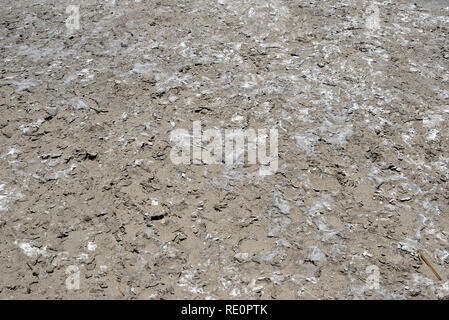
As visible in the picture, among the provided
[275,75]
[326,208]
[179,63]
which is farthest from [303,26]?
[326,208]

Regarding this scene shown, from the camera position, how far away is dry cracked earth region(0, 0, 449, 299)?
2.88m

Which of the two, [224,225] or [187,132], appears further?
[187,132]

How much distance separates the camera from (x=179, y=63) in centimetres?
457

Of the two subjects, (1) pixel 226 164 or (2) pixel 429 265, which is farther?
(1) pixel 226 164

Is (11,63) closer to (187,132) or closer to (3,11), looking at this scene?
(3,11)

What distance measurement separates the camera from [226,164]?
11.7ft

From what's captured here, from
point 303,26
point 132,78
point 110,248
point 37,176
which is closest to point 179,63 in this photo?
point 132,78

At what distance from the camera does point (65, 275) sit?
113 inches

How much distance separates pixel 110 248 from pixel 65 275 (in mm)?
347

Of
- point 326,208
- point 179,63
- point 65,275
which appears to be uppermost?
point 179,63

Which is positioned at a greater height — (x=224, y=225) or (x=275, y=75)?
(x=275, y=75)

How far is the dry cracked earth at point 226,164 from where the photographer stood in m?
2.88
